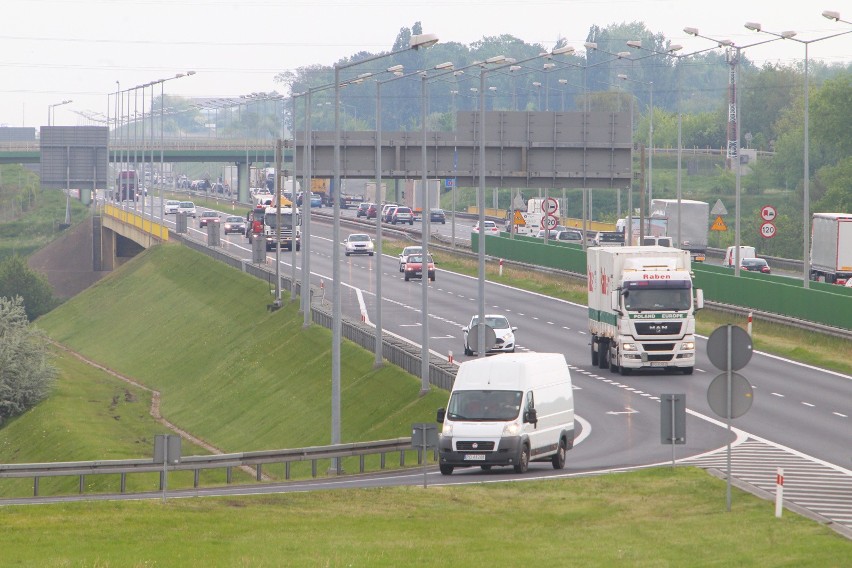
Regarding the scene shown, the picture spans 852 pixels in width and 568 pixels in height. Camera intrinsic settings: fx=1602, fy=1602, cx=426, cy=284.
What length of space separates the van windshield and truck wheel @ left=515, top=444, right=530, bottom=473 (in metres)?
0.72

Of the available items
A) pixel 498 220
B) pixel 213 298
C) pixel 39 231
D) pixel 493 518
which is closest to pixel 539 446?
pixel 493 518

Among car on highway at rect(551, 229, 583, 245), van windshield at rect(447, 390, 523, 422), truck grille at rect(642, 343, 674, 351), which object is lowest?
truck grille at rect(642, 343, 674, 351)

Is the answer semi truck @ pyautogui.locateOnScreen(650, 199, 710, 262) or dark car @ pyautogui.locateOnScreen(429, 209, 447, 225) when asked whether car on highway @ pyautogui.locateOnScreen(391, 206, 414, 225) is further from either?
semi truck @ pyautogui.locateOnScreen(650, 199, 710, 262)

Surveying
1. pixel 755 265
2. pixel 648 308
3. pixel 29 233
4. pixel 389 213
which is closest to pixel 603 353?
pixel 648 308

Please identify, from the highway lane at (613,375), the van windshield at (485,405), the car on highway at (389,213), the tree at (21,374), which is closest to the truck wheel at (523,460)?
the van windshield at (485,405)

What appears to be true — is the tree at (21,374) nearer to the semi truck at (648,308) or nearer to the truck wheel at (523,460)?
the semi truck at (648,308)

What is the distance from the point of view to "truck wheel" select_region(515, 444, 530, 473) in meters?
32.2

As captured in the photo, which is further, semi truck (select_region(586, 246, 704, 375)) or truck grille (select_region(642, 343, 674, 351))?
truck grille (select_region(642, 343, 674, 351))

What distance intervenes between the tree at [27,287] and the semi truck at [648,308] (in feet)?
305

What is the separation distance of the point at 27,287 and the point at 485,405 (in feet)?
359

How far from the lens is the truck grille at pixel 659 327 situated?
47.1m

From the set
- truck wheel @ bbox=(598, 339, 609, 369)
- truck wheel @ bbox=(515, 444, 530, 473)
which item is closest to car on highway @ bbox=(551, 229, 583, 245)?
truck wheel @ bbox=(598, 339, 609, 369)

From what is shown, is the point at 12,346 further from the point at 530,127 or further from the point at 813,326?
the point at 813,326

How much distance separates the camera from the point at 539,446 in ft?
108
